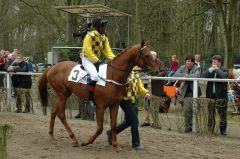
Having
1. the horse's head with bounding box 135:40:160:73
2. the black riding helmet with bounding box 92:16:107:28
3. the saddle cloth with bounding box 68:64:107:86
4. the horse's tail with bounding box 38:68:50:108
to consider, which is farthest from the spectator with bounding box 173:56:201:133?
the horse's tail with bounding box 38:68:50:108

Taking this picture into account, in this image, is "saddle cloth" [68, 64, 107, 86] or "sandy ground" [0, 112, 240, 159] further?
"saddle cloth" [68, 64, 107, 86]

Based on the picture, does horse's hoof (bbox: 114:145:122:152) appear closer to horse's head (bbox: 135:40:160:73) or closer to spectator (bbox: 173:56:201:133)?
horse's head (bbox: 135:40:160:73)

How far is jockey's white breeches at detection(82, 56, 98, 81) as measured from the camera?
7.68 meters

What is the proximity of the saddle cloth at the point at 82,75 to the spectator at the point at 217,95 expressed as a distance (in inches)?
101

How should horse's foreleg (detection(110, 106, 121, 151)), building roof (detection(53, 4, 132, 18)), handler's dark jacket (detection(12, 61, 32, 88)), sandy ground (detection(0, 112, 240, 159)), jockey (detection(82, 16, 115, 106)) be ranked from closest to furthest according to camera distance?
sandy ground (detection(0, 112, 240, 159)), horse's foreleg (detection(110, 106, 121, 151)), jockey (detection(82, 16, 115, 106)), handler's dark jacket (detection(12, 61, 32, 88)), building roof (detection(53, 4, 132, 18))

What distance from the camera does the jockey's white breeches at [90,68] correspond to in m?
7.68

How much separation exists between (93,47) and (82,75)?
1.79 ft

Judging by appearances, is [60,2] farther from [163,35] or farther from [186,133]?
[186,133]

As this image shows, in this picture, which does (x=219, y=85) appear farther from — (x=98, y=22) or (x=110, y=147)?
(x=98, y=22)

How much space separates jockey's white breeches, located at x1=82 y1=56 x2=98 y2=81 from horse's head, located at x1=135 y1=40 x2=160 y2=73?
2.56 feet

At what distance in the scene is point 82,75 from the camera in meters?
8.00

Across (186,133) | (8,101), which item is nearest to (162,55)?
(8,101)

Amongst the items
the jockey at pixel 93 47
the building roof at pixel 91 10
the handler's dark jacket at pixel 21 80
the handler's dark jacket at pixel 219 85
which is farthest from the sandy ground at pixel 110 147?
the building roof at pixel 91 10

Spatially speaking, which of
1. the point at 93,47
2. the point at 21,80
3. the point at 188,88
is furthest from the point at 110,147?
the point at 21,80
